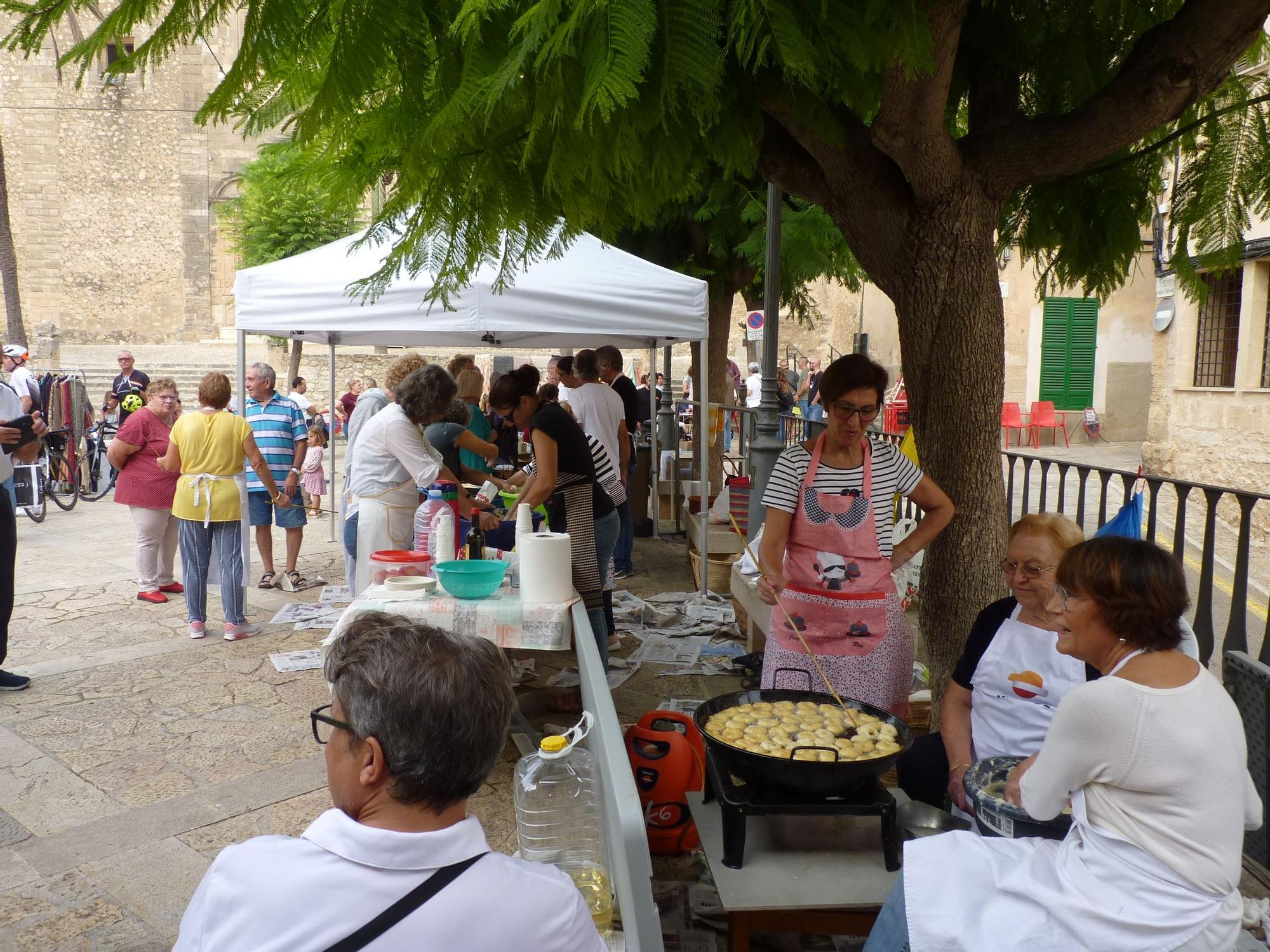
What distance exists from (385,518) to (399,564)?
142 centimetres

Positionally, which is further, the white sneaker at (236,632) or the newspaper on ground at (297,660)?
the white sneaker at (236,632)

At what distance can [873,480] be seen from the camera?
3.30m

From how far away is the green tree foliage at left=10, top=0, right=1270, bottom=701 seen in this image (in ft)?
5.17

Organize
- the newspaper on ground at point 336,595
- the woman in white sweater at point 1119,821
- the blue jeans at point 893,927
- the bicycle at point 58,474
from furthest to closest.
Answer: the bicycle at point 58,474
the newspaper on ground at point 336,595
the blue jeans at point 893,927
the woman in white sweater at point 1119,821

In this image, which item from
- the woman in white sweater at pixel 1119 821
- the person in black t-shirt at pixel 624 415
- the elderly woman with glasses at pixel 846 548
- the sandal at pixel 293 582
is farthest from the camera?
the person in black t-shirt at pixel 624 415

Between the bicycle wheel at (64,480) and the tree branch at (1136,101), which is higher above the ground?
the tree branch at (1136,101)

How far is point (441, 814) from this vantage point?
1374 mm

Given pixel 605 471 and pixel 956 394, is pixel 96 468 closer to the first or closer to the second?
pixel 605 471

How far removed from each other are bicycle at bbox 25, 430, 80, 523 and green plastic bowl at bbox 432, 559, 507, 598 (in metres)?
9.40

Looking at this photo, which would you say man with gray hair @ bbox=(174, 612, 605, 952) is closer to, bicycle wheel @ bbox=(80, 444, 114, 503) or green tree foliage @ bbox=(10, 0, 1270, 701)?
green tree foliage @ bbox=(10, 0, 1270, 701)

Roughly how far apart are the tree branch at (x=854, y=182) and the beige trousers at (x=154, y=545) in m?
5.50

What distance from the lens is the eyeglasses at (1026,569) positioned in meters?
2.68

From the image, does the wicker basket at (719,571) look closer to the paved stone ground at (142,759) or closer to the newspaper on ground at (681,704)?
the paved stone ground at (142,759)

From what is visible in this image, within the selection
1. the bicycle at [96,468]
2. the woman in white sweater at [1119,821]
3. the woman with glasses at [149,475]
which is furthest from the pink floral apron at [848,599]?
the bicycle at [96,468]
